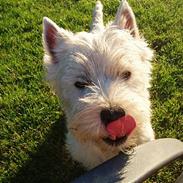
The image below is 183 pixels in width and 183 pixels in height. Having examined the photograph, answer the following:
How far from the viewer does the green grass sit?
4.87 meters

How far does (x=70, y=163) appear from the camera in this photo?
4855 millimetres

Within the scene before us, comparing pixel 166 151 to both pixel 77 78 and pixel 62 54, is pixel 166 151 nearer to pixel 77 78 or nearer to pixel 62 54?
pixel 77 78

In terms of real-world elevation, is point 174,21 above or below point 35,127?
above

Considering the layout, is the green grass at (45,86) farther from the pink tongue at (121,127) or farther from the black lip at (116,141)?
the pink tongue at (121,127)

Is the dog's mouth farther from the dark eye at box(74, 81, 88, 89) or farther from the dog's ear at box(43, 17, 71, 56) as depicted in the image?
the dog's ear at box(43, 17, 71, 56)

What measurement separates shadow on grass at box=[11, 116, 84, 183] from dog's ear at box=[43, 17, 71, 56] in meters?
1.31

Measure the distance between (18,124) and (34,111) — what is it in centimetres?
26

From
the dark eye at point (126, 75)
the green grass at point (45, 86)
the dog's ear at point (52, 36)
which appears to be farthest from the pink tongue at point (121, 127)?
the green grass at point (45, 86)

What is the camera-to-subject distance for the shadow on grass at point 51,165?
4727mm

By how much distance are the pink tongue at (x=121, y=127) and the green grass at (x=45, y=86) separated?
1387 mm

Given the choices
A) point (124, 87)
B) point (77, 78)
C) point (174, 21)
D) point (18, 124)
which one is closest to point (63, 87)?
point (77, 78)

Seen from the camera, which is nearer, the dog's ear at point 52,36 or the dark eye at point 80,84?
the dark eye at point 80,84

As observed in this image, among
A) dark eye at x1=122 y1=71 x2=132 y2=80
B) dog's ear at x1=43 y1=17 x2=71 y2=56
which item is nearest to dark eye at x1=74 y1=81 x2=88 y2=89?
dark eye at x1=122 y1=71 x2=132 y2=80

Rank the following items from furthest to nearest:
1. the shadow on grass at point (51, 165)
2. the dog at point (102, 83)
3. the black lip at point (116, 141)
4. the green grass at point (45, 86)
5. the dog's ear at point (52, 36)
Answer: the green grass at point (45, 86)
the shadow on grass at point (51, 165)
the dog's ear at point (52, 36)
the black lip at point (116, 141)
the dog at point (102, 83)
